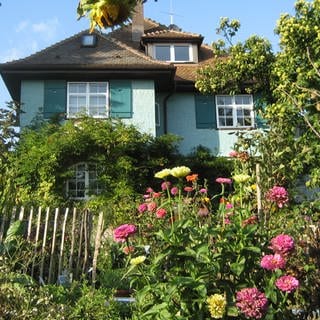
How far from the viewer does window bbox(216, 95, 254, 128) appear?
62.4 feet

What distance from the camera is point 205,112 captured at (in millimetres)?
18859

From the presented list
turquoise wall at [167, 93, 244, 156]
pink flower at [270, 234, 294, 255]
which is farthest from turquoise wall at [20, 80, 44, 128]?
pink flower at [270, 234, 294, 255]

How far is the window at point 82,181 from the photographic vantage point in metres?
16.3

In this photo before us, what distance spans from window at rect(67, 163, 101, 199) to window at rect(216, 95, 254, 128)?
16.6 ft

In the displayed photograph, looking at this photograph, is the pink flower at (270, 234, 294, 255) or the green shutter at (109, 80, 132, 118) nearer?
the pink flower at (270, 234, 294, 255)

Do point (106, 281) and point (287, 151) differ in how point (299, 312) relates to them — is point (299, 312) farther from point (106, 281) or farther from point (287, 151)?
point (106, 281)

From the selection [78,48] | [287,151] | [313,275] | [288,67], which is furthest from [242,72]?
[313,275]

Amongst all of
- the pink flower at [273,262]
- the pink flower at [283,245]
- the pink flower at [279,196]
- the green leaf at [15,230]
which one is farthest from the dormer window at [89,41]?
the pink flower at [273,262]

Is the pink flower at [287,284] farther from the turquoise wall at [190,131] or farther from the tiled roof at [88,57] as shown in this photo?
the turquoise wall at [190,131]

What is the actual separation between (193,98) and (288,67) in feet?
15.3

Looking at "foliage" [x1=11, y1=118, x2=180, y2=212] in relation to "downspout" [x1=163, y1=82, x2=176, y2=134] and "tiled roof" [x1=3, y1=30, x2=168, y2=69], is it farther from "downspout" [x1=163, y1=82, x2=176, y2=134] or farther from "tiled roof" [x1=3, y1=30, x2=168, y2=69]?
"tiled roof" [x1=3, y1=30, x2=168, y2=69]

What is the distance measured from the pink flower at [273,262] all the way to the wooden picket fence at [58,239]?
11.3 ft

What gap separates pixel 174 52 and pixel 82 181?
6.94 m

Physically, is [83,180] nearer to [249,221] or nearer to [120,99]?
[120,99]
